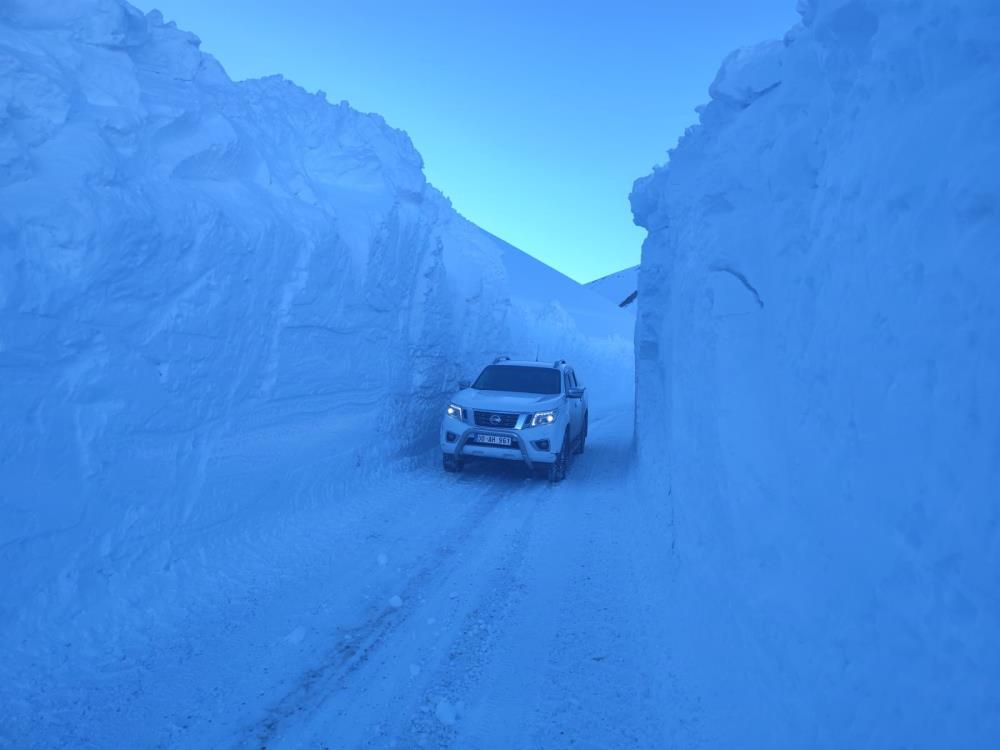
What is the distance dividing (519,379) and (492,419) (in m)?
1.40

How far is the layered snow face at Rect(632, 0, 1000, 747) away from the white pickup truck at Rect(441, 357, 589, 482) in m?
3.89

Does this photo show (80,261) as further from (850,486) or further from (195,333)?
(850,486)

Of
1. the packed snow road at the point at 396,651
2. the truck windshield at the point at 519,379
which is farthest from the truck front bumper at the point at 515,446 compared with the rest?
the packed snow road at the point at 396,651

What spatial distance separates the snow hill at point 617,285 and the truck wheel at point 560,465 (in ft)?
165

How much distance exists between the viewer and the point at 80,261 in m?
4.12

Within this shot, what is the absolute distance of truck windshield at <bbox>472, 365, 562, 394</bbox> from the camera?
9.51m

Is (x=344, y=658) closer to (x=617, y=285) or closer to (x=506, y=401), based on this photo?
(x=506, y=401)

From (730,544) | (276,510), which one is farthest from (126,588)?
(730,544)

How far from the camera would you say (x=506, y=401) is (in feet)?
28.5

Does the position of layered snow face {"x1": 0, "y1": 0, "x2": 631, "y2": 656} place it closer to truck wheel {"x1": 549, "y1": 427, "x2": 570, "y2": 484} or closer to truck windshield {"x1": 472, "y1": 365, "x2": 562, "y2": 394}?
truck windshield {"x1": 472, "y1": 365, "x2": 562, "y2": 394}

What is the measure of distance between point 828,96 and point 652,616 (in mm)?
3754

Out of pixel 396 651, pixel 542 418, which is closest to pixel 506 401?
pixel 542 418

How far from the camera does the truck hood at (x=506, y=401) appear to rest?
8516 millimetres

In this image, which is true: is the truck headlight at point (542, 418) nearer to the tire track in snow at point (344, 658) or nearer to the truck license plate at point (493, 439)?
the truck license plate at point (493, 439)
